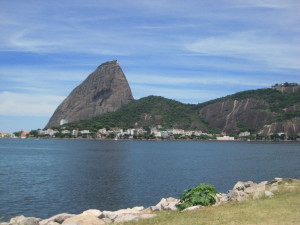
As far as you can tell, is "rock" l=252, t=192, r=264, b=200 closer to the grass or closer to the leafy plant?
the grass

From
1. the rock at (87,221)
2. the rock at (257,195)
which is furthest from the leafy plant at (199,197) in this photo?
the rock at (87,221)

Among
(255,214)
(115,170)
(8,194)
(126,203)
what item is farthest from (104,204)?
(115,170)

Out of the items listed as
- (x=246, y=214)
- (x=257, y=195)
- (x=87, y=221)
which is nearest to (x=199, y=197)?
(x=257, y=195)

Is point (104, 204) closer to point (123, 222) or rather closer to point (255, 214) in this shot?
point (123, 222)

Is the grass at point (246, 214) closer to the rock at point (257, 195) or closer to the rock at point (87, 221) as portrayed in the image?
the rock at point (257, 195)

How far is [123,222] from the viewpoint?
17.3m

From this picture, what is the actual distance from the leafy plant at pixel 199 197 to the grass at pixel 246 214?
3.62 ft

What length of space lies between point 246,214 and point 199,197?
403 centimetres

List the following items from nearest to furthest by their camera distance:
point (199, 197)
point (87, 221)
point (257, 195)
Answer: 1. point (87, 221)
2. point (199, 197)
3. point (257, 195)

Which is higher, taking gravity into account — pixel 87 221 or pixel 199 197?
pixel 199 197

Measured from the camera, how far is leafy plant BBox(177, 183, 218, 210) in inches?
763

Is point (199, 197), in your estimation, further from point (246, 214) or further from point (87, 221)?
point (87, 221)

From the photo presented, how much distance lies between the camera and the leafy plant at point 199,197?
19391mm

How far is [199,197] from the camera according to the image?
64.1 feet
